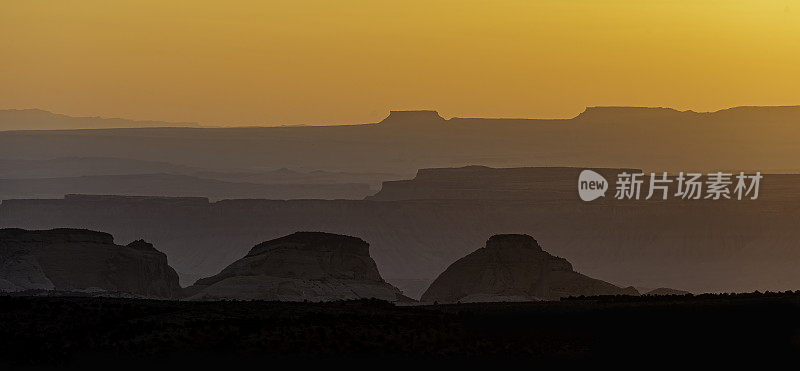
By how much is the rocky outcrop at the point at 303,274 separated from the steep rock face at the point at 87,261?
4888 mm

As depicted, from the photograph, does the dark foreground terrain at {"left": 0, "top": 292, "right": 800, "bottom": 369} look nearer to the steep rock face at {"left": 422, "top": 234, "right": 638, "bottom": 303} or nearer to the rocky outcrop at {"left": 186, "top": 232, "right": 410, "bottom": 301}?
the rocky outcrop at {"left": 186, "top": 232, "right": 410, "bottom": 301}

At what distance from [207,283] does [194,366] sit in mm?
99666

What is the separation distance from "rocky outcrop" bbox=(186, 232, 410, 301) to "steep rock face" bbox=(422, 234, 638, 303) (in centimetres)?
767

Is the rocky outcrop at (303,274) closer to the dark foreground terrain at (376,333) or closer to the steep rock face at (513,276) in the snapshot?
the steep rock face at (513,276)

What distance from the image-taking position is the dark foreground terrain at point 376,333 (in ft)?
162

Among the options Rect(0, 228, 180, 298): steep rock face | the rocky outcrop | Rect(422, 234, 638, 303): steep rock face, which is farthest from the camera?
Rect(422, 234, 638, 303): steep rock face

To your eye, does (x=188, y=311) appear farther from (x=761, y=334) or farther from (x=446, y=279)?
(x=446, y=279)

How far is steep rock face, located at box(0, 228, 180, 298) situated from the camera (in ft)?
449

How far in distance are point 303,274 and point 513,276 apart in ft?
70.1

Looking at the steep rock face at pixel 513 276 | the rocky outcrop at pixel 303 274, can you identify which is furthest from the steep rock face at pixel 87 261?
the steep rock face at pixel 513 276

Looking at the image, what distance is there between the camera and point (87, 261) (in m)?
146

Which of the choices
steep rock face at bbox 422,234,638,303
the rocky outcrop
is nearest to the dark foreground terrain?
the rocky outcrop

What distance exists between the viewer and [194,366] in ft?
156

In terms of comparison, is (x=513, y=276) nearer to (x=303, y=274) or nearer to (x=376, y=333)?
(x=303, y=274)
